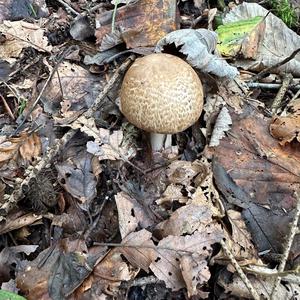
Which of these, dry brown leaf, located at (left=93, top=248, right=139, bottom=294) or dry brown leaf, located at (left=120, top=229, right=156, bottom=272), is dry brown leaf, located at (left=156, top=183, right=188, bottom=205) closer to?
dry brown leaf, located at (left=120, top=229, right=156, bottom=272)

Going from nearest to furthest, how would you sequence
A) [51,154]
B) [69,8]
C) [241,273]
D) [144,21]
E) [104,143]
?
1. [241,273]
2. [51,154]
3. [104,143]
4. [144,21]
5. [69,8]

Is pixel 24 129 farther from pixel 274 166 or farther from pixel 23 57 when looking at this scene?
pixel 274 166

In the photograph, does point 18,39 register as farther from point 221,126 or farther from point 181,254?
point 181,254

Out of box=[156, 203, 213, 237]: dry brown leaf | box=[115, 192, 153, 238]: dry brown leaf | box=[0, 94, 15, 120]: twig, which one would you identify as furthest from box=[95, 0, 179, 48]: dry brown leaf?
box=[156, 203, 213, 237]: dry brown leaf

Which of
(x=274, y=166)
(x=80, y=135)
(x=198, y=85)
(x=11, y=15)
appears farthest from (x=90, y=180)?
(x=11, y=15)

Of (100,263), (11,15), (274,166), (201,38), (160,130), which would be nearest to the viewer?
(100,263)

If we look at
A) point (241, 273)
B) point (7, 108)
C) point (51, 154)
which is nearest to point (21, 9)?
point (7, 108)
